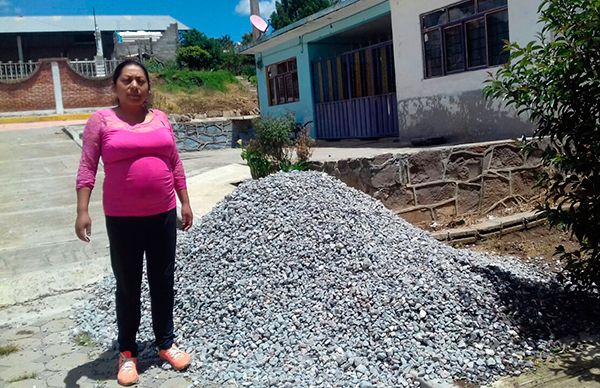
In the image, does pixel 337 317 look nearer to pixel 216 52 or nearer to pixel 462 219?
pixel 462 219

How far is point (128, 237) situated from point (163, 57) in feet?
113

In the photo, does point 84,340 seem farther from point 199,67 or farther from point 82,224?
point 199,67

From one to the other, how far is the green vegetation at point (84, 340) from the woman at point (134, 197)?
0.70m

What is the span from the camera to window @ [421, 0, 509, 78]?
891 cm

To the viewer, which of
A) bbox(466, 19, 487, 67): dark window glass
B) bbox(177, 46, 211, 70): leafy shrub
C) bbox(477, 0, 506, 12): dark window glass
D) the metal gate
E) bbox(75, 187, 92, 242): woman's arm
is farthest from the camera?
bbox(177, 46, 211, 70): leafy shrub

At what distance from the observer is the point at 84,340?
158 inches

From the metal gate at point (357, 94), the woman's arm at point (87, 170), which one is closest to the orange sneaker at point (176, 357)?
the woman's arm at point (87, 170)

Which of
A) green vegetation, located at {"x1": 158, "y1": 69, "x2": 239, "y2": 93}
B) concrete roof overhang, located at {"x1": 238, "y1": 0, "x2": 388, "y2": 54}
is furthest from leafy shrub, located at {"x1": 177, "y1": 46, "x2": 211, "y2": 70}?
concrete roof overhang, located at {"x1": 238, "y1": 0, "x2": 388, "y2": 54}

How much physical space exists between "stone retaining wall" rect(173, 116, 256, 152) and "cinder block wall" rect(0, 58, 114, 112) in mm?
8600

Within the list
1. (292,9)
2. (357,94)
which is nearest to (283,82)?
(357,94)

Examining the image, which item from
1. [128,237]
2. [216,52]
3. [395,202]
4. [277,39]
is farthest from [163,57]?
[128,237]

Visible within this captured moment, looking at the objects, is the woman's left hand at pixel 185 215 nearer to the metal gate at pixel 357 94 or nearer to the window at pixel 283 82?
the metal gate at pixel 357 94

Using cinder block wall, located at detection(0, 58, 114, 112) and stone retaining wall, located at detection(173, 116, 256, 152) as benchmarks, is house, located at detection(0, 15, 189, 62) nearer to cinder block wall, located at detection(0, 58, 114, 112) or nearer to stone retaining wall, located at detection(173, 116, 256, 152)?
cinder block wall, located at detection(0, 58, 114, 112)

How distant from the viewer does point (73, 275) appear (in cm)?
549
